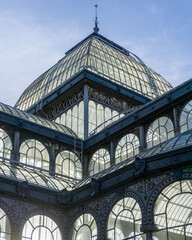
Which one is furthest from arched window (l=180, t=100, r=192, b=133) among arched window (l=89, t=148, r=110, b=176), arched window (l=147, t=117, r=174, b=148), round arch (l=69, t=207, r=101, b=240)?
round arch (l=69, t=207, r=101, b=240)

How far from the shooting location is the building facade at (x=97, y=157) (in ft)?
107

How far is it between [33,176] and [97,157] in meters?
7.99

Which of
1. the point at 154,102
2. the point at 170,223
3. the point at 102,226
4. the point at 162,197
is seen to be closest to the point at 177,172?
the point at 162,197

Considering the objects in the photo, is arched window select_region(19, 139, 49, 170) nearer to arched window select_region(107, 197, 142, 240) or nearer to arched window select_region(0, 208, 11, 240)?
arched window select_region(0, 208, 11, 240)

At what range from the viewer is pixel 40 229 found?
3738cm

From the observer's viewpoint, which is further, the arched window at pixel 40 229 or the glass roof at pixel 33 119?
the glass roof at pixel 33 119

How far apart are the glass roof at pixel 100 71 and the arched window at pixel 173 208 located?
70.8 feet

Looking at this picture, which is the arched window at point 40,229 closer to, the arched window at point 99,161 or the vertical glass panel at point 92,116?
the arched window at point 99,161

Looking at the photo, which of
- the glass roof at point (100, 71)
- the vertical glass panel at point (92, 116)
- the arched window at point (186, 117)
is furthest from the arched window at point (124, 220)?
the glass roof at point (100, 71)

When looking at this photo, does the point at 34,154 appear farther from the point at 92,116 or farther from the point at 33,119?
the point at 92,116

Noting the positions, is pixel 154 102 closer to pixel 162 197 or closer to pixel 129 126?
pixel 129 126

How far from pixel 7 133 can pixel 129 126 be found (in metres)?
10.6

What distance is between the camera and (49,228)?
38031mm

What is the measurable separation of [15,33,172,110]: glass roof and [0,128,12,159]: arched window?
12442mm
